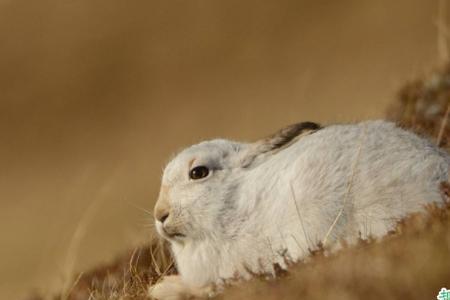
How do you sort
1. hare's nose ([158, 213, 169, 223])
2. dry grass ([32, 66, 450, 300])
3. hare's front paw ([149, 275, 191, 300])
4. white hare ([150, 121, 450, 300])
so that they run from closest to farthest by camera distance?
1. dry grass ([32, 66, 450, 300])
2. white hare ([150, 121, 450, 300])
3. hare's front paw ([149, 275, 191, 300])
4. hare's nose ([158, 213, 169, 223])

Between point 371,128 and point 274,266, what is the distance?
5.18 ft

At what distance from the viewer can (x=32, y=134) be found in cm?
3041

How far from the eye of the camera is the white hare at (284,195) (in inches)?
327

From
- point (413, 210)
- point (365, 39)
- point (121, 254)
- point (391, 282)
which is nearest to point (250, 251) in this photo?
point (413, 210)

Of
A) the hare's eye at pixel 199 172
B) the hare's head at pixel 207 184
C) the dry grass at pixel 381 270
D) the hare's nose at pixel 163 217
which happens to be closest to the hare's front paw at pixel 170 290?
the dry grass at pixel 381 270

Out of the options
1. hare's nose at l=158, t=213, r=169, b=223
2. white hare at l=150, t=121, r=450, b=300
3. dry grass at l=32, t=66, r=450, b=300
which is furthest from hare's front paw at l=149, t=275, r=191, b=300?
hare's nose at l=158, t=213, r=169, b=223

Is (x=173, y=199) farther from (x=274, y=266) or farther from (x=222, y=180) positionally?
(x=274, y=266)

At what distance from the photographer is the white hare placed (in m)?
8.30

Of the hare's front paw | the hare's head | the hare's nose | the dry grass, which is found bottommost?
the hare's front paw

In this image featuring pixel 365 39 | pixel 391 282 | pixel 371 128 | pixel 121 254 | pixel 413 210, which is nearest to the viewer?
pixel 391 282

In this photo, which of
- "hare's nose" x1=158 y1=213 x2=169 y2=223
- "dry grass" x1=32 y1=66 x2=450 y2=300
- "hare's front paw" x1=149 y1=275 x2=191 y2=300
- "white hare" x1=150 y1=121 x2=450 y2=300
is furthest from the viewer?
"hare's nose" x1=158 y1=213 x2=169 y2=223

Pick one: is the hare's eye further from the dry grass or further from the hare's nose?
the dry grass

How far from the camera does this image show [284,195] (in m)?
8.66

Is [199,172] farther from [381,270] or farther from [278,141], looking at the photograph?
[381,270]
